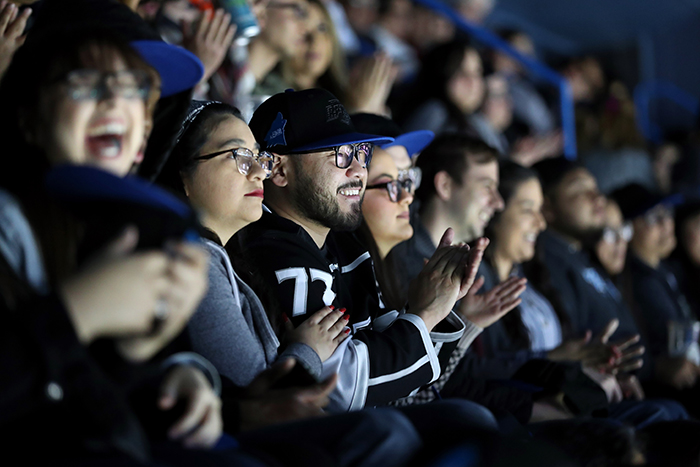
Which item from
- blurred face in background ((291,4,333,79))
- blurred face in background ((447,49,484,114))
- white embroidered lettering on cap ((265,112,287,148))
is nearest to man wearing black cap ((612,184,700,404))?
blurred face in background ((447,49,484,114))

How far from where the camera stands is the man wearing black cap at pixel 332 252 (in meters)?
1.92

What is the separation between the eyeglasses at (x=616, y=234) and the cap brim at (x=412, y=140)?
1649mm

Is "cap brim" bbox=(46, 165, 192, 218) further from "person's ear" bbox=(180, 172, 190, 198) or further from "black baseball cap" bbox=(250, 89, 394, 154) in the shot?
"black baseball cap" bbox=(250, 89, 394, 154)

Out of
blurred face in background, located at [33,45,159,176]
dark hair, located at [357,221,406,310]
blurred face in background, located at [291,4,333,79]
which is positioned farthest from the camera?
blurred face in background, located at [291,4,333,79]

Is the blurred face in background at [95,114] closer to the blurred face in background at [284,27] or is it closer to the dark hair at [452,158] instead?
the dark hair at [452,158]

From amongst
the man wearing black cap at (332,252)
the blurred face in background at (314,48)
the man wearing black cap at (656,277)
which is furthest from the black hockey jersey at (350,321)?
the man wearing black cap at (656,277)

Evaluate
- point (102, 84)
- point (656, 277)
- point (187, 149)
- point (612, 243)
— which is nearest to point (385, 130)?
point (187, 149)

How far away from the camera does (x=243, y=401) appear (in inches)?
59.8

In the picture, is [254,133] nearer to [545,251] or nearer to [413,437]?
[413,437]

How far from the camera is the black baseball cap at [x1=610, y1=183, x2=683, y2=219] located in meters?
4.43

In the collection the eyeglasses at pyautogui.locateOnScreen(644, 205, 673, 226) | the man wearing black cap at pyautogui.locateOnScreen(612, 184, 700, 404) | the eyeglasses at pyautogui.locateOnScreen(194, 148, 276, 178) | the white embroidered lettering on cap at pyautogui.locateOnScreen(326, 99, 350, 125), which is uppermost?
the white embroidered lettering on cap at pyautogui.locateOnScreen(326, 99, 350, 125)

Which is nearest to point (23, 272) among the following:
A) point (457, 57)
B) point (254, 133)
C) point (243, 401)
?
point (243, 401)

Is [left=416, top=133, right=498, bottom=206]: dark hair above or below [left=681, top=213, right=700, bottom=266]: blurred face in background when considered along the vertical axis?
above

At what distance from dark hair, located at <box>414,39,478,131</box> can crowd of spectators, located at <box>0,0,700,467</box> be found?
7cm
